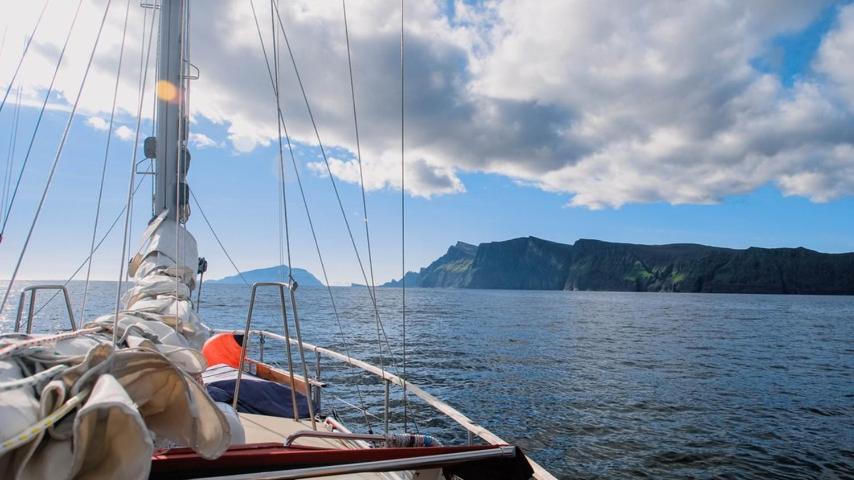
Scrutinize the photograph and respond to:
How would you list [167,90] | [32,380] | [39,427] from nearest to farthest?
[39,427] < [32,380] < [167,90]

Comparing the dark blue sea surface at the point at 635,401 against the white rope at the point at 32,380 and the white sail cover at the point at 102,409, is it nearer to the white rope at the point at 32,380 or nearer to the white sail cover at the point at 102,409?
the white sail cover at the point at 102,409

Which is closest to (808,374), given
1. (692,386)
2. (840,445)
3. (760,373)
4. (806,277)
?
(760,373)

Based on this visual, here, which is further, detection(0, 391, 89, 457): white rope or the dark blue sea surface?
the dark blue sea surface

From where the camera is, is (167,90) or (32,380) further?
(167,90)

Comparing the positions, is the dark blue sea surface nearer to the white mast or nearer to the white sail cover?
the white mast

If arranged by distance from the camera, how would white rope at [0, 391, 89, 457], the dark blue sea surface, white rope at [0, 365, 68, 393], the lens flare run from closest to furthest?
white rope at [0, 391, 89, 457], white rope at [0, 365, 68, 393], the lens flare, the dark blue sea surface

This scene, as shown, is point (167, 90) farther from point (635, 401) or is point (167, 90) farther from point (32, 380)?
point (635, 401)

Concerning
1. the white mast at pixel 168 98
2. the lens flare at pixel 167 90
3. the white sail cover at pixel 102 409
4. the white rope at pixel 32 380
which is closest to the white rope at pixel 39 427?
the white sail cover at pixel 102 409

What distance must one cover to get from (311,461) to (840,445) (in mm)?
16011

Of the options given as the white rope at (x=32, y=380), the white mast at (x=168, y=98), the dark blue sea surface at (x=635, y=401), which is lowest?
the dark blue sea surface at (x=635, y=401)

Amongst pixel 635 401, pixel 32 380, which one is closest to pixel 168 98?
pixel 32 380

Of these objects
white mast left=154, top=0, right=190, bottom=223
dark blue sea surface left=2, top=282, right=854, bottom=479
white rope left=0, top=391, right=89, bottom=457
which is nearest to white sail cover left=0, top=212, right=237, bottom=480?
white rope left=0, top=391, right=89, bottom=457

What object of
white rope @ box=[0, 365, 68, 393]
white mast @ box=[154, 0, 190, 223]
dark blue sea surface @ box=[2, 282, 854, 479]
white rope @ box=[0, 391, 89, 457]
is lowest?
dark blue sea surface @ box=[2, 282, 854, 479]

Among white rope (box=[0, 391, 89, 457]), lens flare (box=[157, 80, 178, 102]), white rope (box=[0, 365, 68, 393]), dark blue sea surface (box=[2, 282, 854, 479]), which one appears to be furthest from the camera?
dark blue sea surface (box=[2, 282, 854, 479])
